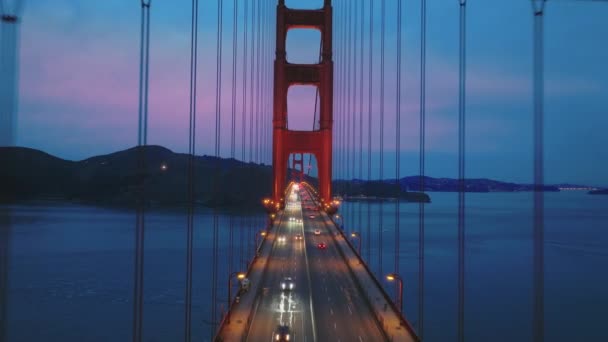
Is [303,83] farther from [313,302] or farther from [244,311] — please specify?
[244,311]

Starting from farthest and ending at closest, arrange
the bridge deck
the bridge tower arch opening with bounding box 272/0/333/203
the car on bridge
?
the bridge tower arch opening with bounding box 272/0/333/203
the bridge deck
the car on bridge

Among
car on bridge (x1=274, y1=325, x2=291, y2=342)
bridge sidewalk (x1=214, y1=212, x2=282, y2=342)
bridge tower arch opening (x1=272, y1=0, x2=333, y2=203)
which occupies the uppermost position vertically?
bridge tower arch opening (x1=272, y1=0, x2=333, y2=203)

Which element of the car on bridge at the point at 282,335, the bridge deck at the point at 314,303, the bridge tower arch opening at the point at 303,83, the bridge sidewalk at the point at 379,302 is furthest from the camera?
the bridge tower arch opening at the point at 303,83

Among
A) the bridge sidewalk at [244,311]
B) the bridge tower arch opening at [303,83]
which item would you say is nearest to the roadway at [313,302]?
the bridge sidewalk at [244,311]

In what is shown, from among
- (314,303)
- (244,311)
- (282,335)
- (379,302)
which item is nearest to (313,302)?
(314,303)

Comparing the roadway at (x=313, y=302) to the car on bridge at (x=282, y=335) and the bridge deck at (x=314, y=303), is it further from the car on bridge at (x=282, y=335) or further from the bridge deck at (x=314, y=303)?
the car on bridge at (x=282, y=335)

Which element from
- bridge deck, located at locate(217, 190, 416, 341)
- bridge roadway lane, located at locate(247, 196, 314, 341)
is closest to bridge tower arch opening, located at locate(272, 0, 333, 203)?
bridge deck, located at locate(217, 190, 416, 341)

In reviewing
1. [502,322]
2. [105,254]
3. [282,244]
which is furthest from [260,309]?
[105,254]

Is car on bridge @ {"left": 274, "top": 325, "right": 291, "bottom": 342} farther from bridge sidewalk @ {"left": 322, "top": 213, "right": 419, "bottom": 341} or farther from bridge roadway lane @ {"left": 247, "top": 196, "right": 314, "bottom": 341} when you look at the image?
bridge sidewalk @ {"left": 322, "top": 213, "right": 419, "bottom": 341}
